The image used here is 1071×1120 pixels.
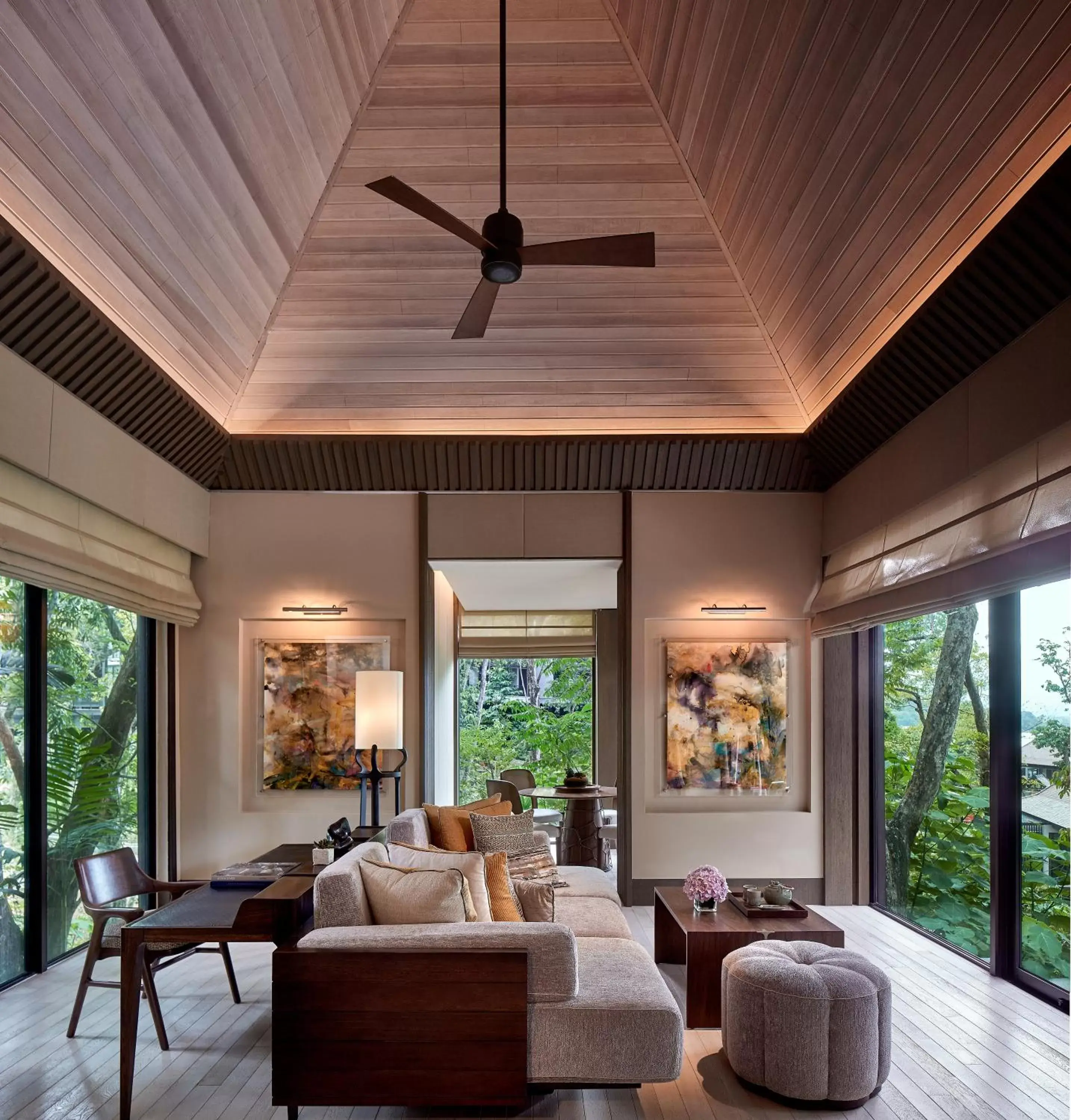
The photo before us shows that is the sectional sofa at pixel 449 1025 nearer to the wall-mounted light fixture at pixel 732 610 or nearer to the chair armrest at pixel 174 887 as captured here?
the chair armrest at pixel 174 887

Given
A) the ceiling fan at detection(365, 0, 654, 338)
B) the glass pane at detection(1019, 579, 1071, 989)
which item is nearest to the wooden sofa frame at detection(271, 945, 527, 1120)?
the ceiling fan at detection(365, 0, 654, 338)

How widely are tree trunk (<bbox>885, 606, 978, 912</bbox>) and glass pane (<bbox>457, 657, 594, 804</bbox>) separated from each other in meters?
7.60

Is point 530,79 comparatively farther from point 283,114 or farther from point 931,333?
point 931,333

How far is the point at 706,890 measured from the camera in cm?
476

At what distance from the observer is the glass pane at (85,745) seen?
207 inches

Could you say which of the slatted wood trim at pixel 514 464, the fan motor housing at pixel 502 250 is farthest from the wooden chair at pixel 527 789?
the fan motor housing at pixel 502 250

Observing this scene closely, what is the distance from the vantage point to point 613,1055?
336 centimetres

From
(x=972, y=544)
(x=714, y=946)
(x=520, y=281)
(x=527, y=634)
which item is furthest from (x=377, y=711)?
(x=527, y=634)

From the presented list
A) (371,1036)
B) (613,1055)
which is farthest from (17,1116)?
(613,1055)

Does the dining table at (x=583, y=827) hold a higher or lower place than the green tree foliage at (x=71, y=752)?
lower

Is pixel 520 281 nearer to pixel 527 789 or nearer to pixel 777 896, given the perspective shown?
pixel 777 896

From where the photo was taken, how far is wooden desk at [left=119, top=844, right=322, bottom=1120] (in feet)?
11.4

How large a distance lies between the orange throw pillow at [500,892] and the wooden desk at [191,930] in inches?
29.3

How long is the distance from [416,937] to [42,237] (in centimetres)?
328
